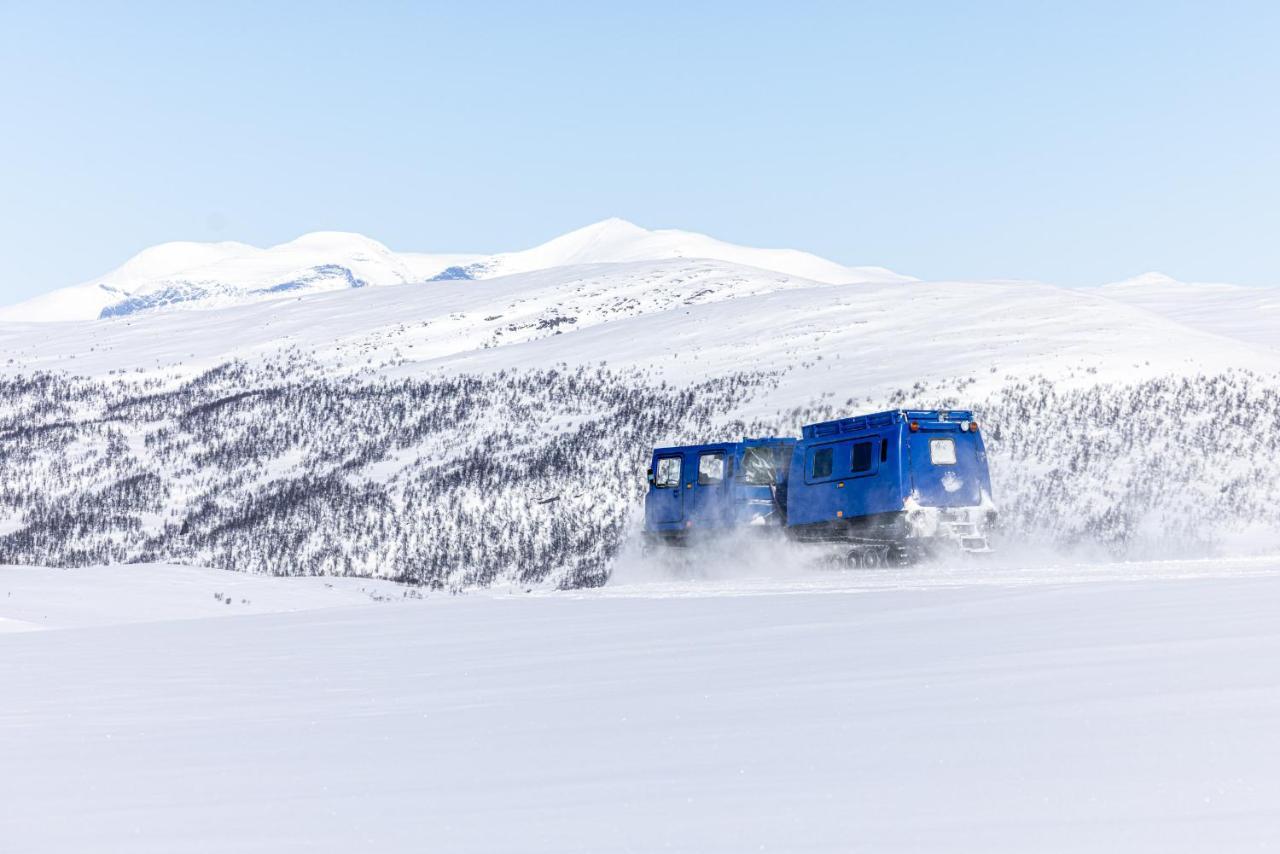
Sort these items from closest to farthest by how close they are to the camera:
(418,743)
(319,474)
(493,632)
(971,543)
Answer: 1. (418,743)
2. (493,632)
3. (971,543)
4. (319,474)

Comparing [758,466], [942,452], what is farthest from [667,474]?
[942,452]

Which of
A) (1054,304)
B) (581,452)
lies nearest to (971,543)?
(581,452)

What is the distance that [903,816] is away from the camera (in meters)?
→ 3.92

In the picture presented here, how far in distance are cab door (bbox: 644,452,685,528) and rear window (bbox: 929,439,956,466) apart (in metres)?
5.67

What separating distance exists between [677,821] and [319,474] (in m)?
52.2

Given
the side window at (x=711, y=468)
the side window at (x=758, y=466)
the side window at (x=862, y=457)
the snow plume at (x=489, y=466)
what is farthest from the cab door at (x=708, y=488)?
the side window at (x=862, y=457)

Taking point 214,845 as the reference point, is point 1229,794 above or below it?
above

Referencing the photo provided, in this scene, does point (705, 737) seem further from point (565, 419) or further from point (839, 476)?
point (565, 419)

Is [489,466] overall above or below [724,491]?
above

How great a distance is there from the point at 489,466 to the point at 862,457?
Result: 96.0ft

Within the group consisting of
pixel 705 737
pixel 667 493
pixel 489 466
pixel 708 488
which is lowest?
pixel 705 737

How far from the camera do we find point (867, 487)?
21.8 metres

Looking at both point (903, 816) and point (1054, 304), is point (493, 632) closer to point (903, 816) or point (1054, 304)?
point (903, 816)

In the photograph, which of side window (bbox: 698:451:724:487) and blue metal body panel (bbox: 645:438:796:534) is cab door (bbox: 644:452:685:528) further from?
side window (bbox: 698:451:724:487)
